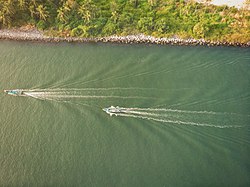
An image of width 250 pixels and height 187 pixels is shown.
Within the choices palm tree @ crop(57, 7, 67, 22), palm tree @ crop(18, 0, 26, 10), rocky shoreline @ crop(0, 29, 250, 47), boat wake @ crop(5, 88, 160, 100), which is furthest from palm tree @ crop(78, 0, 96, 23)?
boat wake @ crop(5, 88, 160, 100)

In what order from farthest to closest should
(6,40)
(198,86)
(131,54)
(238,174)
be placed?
1. (6,40)
2. (131,54)
3. (198,86)
4. (238,174)

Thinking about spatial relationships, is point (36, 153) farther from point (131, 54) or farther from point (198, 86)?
point (198, 86)

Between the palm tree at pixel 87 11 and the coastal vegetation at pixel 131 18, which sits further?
the palm tree at pixel 87 11

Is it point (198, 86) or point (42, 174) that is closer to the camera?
point (42, 174)

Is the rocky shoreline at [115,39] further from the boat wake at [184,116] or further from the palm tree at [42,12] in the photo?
the boat wake at [184,116]

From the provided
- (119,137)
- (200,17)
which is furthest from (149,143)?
(200,17)

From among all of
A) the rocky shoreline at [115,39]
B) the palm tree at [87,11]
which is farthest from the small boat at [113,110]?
the palm tree at [87,11]
